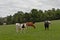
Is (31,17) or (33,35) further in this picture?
(31,17)

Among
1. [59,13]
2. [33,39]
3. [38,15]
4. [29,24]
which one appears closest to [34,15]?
[38,15]

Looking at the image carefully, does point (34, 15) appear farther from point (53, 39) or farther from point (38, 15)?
point (53, 39)

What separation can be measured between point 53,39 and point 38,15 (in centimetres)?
8338

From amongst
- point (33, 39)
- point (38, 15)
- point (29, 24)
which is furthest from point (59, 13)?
point (33, 39)

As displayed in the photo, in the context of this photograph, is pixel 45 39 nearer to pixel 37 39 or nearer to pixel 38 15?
pixel 37 39

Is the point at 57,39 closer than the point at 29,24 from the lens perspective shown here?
Yes

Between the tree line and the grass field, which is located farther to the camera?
the tree line

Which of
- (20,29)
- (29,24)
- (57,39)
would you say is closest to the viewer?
(57,39)

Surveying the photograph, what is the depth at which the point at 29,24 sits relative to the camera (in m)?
36.0

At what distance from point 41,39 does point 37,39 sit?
1.52ft

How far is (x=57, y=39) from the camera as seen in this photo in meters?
19.7

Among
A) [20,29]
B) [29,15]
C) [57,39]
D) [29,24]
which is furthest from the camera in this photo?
[29,15]

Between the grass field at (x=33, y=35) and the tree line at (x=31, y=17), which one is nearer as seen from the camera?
the grass field at (x=33, y=35)

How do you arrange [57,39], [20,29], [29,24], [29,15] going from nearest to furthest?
[57,39]
[20,29]
[29,24]
[29,15]
